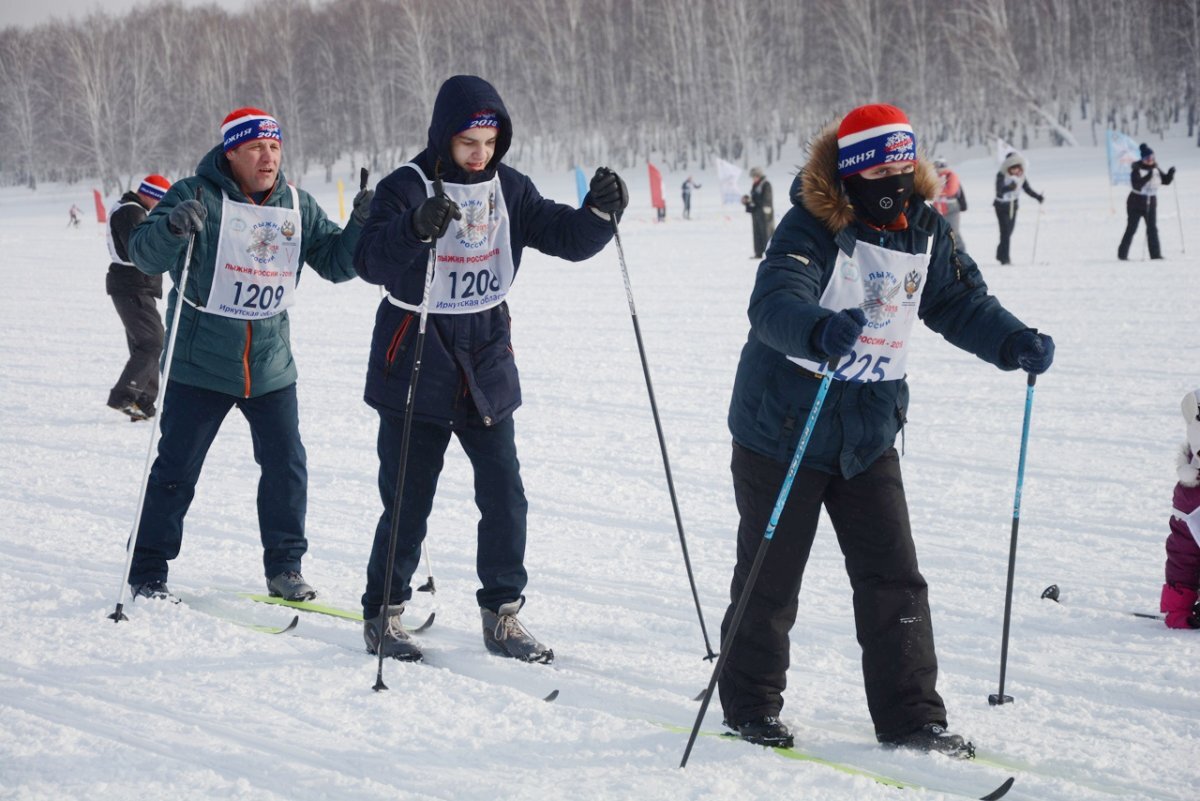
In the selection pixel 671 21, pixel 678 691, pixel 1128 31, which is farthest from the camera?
pixel 671 21

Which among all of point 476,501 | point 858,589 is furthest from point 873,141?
point 476,501

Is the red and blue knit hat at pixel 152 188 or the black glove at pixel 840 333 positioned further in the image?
the red and blue knit hat at pixel 152 188

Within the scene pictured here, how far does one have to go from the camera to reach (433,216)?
2.97m

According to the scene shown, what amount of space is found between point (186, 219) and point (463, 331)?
1.03 m

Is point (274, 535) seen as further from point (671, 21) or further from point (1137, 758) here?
point (671, 21)

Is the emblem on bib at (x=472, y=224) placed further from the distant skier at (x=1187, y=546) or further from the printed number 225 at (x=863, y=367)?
the distant skier at (x=1187, y=546)

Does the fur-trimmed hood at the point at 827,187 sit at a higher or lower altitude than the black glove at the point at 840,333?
higher

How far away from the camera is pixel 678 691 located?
3.22 meters

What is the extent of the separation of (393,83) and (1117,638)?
1920 inches

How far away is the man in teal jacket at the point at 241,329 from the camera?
3938 millimetres

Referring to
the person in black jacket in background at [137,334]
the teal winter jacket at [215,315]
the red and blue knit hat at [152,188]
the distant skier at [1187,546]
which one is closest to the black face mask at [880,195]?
the distant skier at [1187,546]

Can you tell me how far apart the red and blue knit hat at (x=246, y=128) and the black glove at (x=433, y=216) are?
41.8 inches

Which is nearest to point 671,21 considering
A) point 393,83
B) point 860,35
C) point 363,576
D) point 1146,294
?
point 860,35

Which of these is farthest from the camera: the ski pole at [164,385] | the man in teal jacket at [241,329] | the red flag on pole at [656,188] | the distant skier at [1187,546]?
the red flag on pole at [656,188]
